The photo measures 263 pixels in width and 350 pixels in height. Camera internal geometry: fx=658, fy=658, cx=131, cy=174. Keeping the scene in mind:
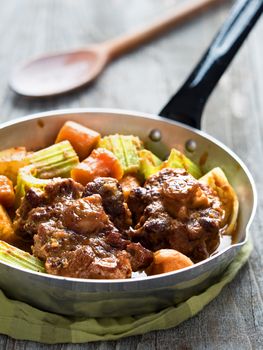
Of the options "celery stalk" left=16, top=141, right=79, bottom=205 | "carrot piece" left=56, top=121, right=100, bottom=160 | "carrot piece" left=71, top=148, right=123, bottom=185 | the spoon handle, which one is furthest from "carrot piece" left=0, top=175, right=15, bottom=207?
the spoon handle

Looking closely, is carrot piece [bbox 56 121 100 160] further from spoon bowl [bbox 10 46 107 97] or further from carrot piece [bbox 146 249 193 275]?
Result: spoon bowl [bbox 10 46 107 97]

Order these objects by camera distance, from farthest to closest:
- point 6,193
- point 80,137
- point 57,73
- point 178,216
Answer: point 57,73, point 80,137, point 6,193, point 178,216

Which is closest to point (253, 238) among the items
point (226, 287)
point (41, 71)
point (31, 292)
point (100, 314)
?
point (226, 287)

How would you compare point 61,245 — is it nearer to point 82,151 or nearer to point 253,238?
point 82,151

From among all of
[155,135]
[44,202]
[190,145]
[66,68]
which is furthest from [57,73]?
[44,202]

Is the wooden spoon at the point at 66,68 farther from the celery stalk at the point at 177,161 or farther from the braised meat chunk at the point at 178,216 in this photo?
the braised meat chunk at the point at 178,216

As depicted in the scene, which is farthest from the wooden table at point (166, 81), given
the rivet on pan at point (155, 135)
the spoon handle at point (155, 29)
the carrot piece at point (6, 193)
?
the carrot piece at point (6, 193)

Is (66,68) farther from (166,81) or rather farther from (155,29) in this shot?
(155,29)
